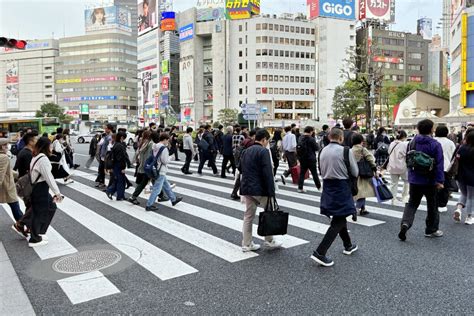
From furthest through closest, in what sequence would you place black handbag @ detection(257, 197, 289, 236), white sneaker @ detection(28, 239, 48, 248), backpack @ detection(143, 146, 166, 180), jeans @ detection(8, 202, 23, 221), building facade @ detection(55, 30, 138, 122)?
1. building facade @ detection(55, 30, 138, 122)
2. backpack @ detection(143, 146, 166, 180)
3. jeans @ detection(8, 202, 23, 221)
4. white sneaker @ detection(28, 239, 48, 248)
5. black handbag @ detection(257, 197, 289, 236)

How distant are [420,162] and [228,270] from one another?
302cm

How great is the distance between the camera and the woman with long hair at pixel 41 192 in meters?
5.59

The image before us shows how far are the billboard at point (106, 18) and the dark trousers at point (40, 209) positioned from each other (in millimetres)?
119894

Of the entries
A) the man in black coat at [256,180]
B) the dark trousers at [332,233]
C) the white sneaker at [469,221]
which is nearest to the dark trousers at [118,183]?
the man in black coat at [256,180]

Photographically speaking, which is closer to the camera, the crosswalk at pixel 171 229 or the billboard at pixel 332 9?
the crosswalk at pixel 171 229

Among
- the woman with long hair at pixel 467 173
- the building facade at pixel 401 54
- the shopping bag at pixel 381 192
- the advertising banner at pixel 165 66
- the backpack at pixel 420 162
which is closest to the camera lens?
the backpack at pixel 420 162

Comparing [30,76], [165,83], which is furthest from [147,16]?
[30,76]

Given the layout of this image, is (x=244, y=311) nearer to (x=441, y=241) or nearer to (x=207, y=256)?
(x=207, y=256)

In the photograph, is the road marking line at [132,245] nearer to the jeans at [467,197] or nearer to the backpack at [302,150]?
the jeans at [467,197]

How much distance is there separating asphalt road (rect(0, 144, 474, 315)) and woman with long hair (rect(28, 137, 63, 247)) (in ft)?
A: 0.95

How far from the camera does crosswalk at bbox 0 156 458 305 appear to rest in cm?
468

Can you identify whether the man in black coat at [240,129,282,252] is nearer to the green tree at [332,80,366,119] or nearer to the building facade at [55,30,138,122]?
the green tree at [332,80,366,119]

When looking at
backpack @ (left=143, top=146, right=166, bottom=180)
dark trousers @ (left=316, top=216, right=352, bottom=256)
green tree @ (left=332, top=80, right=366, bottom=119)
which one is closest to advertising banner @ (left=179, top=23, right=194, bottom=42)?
green tree @ (left=332, top=80, right=366, bottom=119)

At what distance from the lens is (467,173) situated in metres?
6.50
